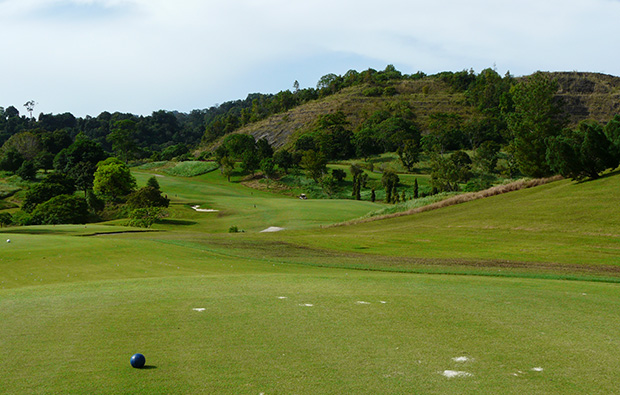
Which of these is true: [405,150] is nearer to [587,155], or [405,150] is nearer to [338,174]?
[338,174]

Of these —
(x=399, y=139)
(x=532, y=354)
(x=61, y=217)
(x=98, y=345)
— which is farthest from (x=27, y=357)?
(x=399, y=139)

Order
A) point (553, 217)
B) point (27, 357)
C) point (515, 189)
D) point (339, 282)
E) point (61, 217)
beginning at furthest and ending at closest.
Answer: point (61, 217) < point (515, 189) < point (553, 217) < point (339, 282) < point (27, 357)

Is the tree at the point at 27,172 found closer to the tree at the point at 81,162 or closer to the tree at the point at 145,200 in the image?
the tree at the point at 81,162

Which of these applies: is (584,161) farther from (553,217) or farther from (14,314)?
(14,314)

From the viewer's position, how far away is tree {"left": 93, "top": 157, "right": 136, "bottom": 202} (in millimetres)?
83331

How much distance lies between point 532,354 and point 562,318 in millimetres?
3424

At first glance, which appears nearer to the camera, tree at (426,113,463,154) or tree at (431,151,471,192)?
tree at (431,151,471,192)

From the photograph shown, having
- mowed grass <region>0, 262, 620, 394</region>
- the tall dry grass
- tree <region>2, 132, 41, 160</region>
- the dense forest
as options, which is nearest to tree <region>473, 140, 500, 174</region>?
the dense forest

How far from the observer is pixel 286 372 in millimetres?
6793

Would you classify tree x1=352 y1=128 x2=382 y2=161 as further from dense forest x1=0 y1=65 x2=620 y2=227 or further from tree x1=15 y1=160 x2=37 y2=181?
tree x1=15 y1=160 x2=37 y2=181

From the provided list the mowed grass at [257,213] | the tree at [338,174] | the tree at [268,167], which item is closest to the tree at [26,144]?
the mowed grass at [257,213]

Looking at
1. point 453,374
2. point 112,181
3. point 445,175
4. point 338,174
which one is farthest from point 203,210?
point 453,374

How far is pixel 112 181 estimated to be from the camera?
275 ft

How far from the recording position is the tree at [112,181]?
8333cm
